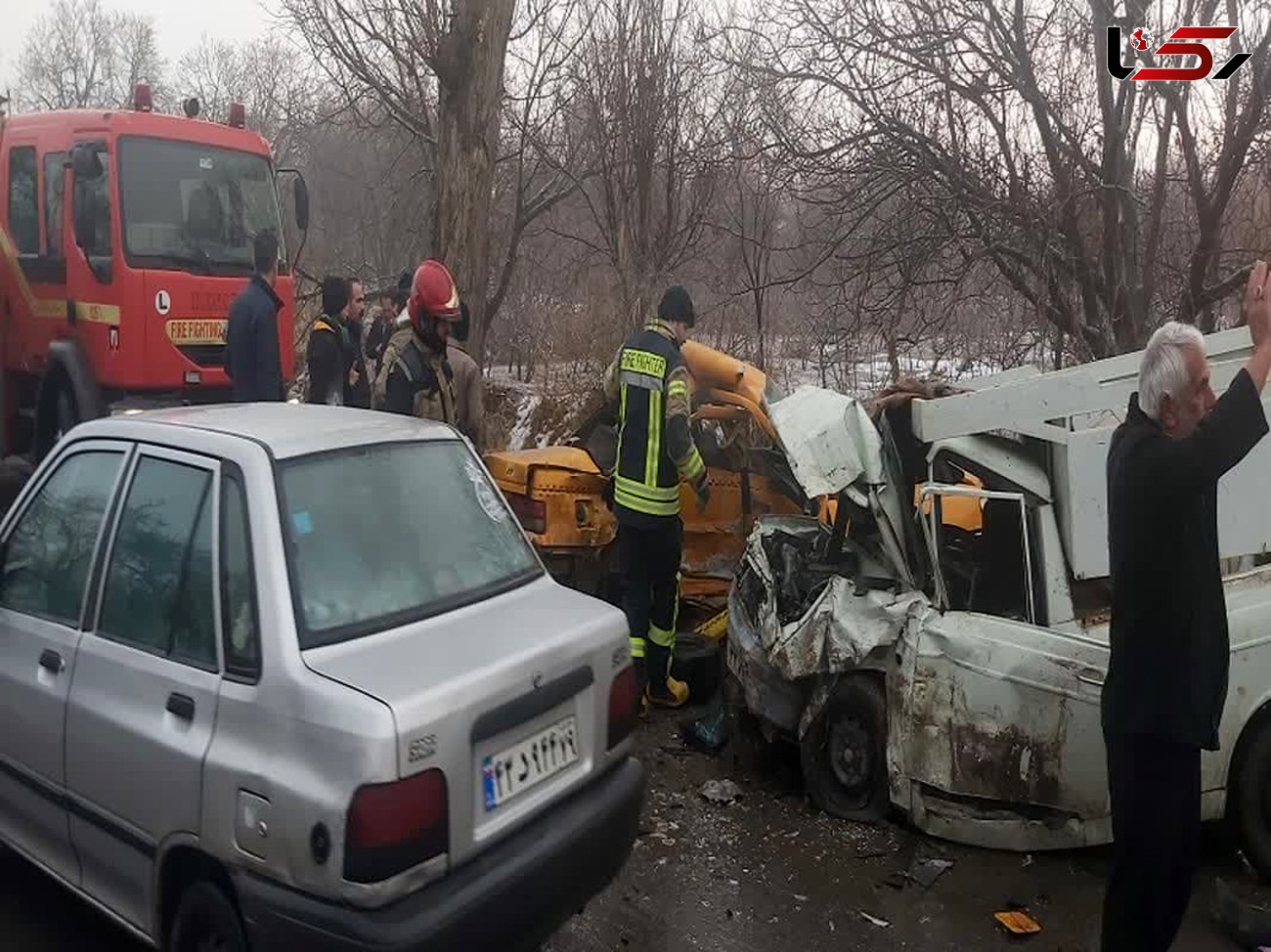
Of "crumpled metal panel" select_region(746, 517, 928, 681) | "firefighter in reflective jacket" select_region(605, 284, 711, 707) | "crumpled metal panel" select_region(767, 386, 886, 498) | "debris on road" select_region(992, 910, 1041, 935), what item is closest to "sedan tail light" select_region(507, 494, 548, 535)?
"firefighter in reflective jacket" select_region(605, 284, 711, 707)

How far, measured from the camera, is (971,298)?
29.1 ft

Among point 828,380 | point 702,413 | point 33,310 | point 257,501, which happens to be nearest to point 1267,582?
point 702,413

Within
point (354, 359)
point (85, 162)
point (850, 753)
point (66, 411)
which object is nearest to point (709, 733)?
point (850, 753)

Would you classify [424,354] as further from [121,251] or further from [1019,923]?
[121,251]

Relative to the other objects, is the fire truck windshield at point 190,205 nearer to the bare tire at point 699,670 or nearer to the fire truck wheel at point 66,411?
the fire truck wheel at point 66,411

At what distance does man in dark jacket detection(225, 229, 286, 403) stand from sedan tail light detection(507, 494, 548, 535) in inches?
78.4

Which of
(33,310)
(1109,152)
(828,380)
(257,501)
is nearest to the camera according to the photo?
(257,501)

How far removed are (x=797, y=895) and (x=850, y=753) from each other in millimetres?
734

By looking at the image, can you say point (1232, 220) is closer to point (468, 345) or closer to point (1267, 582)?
point (1267, 582)

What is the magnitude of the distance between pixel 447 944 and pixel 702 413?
3962mm

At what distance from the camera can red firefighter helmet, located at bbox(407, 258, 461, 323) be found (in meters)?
5.22

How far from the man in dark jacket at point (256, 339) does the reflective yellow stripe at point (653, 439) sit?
2.85 meters

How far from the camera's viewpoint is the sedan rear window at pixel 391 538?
2758mm

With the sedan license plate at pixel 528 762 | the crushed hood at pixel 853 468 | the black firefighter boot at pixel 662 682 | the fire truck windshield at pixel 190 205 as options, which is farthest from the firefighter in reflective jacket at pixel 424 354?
the fire truck windshield at pixel 190 205
